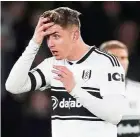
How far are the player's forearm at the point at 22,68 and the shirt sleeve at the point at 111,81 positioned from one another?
0.20 meters

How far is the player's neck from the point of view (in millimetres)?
1311

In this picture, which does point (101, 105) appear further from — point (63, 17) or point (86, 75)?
point (63, 17)

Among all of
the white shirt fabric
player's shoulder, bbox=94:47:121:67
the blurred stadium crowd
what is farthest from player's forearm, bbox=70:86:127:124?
the blurred stadium crowd

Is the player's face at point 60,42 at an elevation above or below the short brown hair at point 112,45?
below

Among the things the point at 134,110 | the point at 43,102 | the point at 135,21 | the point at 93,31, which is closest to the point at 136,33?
the point at 135,21

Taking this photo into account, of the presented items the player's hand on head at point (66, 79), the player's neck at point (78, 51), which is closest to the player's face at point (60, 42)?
the player's neck at point (78, 51)

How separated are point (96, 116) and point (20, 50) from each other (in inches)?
18.8

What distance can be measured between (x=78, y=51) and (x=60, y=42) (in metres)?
0.06

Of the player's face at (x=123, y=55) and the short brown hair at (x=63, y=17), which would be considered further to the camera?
the player's face at (x=123, y=55)

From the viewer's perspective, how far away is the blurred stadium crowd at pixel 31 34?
162 cm

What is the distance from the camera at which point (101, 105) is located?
1.21 m

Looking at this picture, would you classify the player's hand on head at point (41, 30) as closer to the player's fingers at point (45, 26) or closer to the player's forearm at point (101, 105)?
the player's fingers at point (45, 26)

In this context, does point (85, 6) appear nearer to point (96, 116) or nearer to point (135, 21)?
point (135, 21)

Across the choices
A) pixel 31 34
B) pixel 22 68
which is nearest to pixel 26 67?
pixel 22 68
